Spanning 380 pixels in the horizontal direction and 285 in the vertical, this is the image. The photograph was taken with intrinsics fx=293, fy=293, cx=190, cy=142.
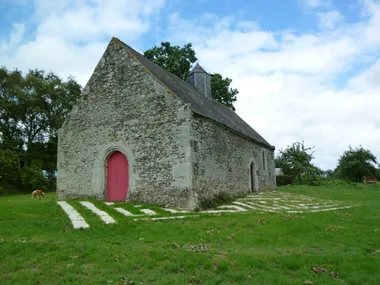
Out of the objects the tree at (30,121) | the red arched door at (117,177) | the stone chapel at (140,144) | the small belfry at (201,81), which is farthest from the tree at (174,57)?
the red arched door at (117,177)

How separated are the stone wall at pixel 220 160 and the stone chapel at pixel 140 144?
1.8 inches

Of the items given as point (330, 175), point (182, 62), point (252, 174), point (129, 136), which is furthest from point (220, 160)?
point (330, 175)

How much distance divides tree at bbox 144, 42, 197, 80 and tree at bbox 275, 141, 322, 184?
53.0ft

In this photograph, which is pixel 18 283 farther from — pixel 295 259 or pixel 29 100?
pixel 29 100

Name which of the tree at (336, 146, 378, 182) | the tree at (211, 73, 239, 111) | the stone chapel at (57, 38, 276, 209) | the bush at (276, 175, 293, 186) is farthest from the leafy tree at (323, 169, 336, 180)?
the stone chapel at (57, 38, 276, 209)

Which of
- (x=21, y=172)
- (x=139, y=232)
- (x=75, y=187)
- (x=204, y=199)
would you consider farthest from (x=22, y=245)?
(x=21, y=172)

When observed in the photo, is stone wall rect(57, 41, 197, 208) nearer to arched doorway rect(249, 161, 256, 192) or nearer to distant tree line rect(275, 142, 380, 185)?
arched doorway rect(249, 161, 256, 192)

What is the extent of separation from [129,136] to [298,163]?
86.5ft

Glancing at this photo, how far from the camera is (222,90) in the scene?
33906 millimetres

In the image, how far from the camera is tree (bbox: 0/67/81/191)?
28234 mm

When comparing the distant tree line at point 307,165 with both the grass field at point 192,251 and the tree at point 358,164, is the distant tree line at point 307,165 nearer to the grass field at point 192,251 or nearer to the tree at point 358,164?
the tree at point 358,164

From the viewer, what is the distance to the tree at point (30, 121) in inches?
1112

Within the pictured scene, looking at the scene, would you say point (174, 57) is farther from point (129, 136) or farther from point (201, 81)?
point (129, 136)

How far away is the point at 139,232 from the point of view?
25.7 feet
